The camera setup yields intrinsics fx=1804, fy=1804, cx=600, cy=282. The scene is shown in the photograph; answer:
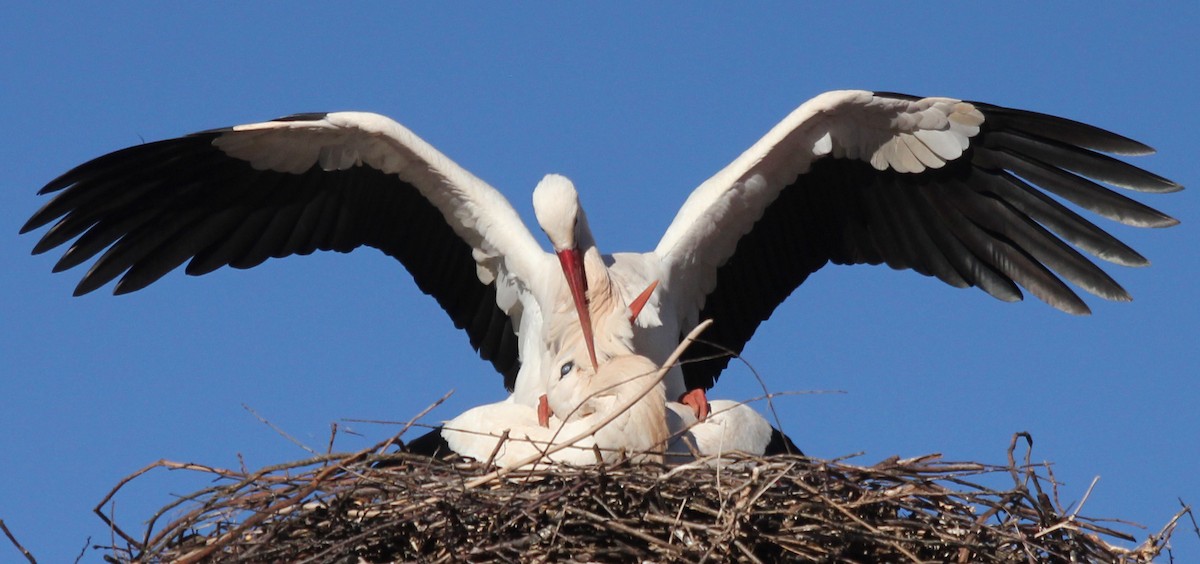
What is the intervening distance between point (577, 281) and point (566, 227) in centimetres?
21

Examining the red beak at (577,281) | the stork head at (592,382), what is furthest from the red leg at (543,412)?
the red beak at (577,281)

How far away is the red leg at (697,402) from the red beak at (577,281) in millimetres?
441

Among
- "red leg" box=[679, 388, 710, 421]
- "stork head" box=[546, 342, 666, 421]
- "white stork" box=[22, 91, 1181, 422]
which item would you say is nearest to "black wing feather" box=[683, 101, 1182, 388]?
"white stork" box=[22, 91, 1181, 422]

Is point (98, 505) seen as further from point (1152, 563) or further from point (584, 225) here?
point (1152, 563)

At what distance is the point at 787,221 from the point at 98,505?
10.4ft

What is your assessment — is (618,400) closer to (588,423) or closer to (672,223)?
(588,423)

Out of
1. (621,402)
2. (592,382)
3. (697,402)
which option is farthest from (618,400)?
(697,402)

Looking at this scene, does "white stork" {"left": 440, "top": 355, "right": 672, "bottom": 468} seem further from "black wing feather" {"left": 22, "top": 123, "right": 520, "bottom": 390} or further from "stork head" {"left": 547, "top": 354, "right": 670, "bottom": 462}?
"black wing feather" {"left": 22, "top": 123, "right": 520, "bottom": 390}

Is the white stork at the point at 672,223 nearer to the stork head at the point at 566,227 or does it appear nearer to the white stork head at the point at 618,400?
the stork head at the point at 566,227

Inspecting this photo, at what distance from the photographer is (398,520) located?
5199 mm

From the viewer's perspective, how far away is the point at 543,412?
629cm

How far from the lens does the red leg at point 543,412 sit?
623 cm

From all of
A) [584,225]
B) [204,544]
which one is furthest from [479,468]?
[584,225]

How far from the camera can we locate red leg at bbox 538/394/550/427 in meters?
6.23
